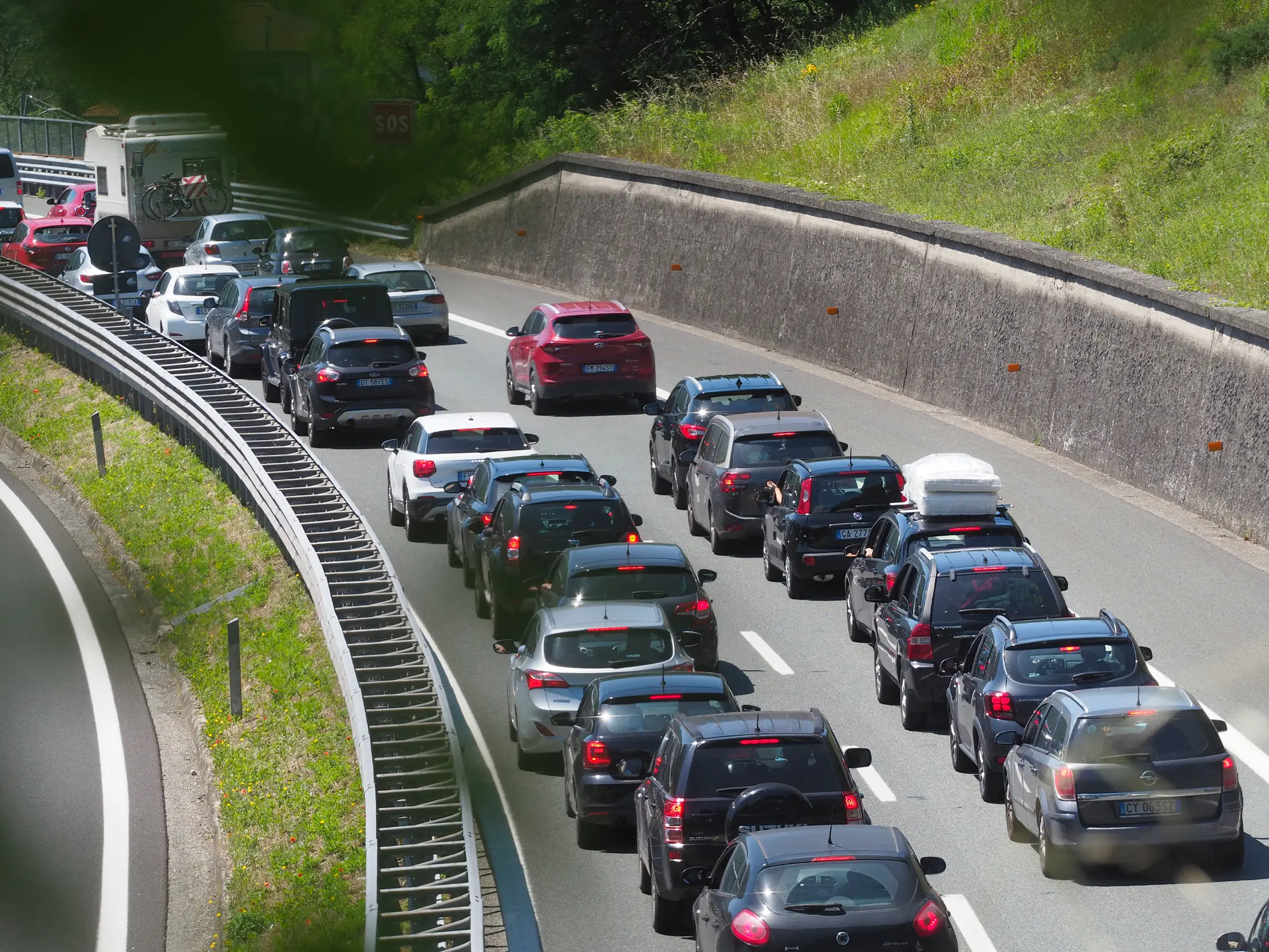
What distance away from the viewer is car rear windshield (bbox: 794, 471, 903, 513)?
22.1 m

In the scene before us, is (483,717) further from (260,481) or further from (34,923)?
(34,923)

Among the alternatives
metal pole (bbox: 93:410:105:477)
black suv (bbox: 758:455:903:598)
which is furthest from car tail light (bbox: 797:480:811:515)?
metal pole (bbox: 93:410:105:477)

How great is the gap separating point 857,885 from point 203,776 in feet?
38.1

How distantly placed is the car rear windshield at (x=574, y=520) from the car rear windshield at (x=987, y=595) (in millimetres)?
4903

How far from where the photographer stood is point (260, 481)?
78.1 feet

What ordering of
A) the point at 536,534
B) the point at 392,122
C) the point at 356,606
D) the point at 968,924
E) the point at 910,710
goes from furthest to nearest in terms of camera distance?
the point at 536,534 → the point at 356,606 → the point at 910,710 → the point at 968,924 → the point at 392,122

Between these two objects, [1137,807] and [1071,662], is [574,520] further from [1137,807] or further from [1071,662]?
[1137,807]

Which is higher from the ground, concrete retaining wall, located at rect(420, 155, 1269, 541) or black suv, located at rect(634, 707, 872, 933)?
concrete retaining wall, located at rect(420, 155, 1269, 541)

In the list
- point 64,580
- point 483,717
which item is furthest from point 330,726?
point 64,580

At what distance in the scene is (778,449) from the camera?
2408 centimetres

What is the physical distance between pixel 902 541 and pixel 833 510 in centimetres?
252

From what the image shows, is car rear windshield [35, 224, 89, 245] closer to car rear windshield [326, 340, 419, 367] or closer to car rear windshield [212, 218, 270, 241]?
car rear windshield [326, 340, 419, 367]

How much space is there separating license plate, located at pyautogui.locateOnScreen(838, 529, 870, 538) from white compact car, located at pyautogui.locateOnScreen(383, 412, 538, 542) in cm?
512

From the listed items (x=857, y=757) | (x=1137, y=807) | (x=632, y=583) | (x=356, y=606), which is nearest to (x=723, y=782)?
(x=857, y=757)
